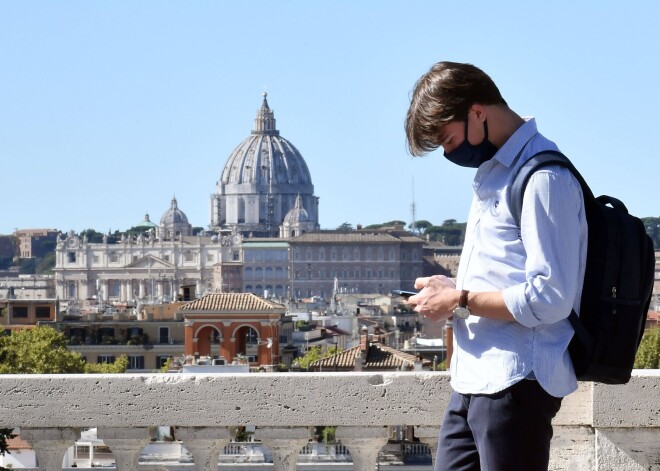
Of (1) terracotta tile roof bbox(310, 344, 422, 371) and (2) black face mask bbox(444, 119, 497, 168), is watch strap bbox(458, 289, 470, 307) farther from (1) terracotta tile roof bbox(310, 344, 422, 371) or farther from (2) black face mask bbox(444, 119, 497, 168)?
(1) terracotta tile roof bbox(310, 344, 422, 371)

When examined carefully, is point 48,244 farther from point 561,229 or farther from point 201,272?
point 561,229

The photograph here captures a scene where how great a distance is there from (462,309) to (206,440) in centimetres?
115

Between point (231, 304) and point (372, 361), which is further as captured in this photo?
point (231, 304)

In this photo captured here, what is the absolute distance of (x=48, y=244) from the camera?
179 metres

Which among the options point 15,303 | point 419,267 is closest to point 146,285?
A: point 419,267

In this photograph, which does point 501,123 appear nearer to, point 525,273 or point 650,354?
point 525,273

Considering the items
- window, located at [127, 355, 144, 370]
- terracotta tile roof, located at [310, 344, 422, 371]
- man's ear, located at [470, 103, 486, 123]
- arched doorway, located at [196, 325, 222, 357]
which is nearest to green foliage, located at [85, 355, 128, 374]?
window, located at [127, 355, 144, 370]

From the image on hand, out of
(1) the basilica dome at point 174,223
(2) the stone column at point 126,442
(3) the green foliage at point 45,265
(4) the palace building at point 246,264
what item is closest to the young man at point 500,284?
(2) the stone column at point 126,442

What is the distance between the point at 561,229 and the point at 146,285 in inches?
5220

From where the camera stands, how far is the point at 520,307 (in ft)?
10.9

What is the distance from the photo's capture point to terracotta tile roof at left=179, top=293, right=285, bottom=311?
127 feet

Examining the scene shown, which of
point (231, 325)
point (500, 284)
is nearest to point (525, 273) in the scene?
point (500, 284)

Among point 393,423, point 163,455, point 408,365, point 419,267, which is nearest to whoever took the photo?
point 393,423

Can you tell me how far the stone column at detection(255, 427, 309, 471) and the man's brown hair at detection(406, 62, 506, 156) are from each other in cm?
111
